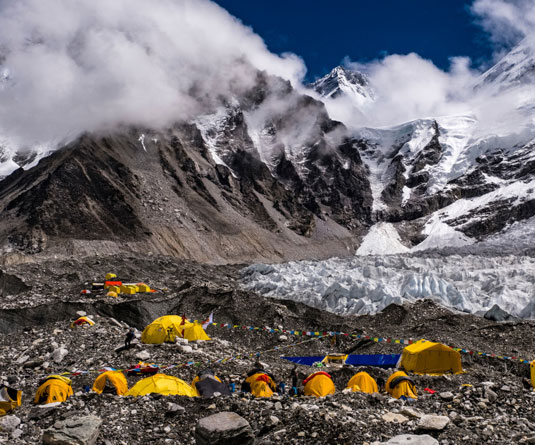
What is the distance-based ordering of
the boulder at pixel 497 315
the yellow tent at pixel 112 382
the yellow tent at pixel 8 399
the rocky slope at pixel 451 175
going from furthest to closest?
the rocky slope at pixel 451 175 < the boulder at pixel 497 315 < the yellow tent at pixel 112 382 < the yellow tent at pixel 8 399

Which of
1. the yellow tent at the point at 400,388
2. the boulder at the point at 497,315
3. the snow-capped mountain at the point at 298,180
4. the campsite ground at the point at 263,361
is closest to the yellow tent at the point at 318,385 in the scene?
the yellow tent at the point at 400,388

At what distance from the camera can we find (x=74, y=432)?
6.88 m

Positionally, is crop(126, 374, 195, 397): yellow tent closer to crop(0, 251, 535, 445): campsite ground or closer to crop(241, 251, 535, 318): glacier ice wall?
crop(0, 251, 535, 445): campsite ground

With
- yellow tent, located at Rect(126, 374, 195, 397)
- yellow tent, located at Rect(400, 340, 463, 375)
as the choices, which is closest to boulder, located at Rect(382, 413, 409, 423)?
yellow tent, located at Rect(126, 374, 195, 397)

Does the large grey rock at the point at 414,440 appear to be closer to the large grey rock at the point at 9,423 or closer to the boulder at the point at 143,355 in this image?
the large grey rock at the point at 9,423

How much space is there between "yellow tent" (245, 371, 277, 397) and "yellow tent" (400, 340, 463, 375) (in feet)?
17.0

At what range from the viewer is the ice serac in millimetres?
76688

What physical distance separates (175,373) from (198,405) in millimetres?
3879

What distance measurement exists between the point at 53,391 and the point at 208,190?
8919 cm

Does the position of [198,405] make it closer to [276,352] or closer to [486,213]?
[276,352]

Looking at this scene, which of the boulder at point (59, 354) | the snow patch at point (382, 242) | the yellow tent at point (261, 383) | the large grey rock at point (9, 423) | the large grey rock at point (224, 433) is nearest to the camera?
the large grey rock at point (224, 433)

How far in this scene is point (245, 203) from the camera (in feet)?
343

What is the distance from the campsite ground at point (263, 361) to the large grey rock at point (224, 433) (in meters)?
0.46

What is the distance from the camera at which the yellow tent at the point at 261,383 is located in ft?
34.9
